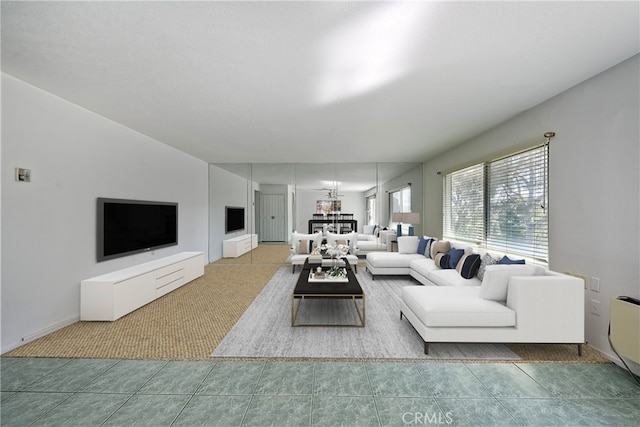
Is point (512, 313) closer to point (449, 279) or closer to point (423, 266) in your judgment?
point (449, 279)

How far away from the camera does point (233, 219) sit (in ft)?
23.8

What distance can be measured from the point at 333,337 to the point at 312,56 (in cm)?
272

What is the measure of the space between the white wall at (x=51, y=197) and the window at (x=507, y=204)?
5668mm

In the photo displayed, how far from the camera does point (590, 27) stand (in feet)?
5.92

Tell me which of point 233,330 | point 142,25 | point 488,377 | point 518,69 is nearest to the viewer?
point 142,25

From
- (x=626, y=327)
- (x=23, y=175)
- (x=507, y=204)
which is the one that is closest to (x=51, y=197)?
(x=23, y=175)

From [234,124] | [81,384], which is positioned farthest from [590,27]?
[81,384]

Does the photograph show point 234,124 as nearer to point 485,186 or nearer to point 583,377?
point 485,186

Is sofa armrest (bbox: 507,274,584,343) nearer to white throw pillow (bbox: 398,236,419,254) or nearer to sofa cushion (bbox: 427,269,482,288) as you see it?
sofa cushion (bbox: 427,269,482,288)

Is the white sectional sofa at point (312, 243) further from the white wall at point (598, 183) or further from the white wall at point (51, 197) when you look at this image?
the white wall at point (598, 183)

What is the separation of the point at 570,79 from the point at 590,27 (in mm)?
922

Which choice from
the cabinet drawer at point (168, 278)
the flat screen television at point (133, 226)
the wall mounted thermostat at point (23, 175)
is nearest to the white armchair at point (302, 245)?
the cabinet drawer at point (168, 278)
